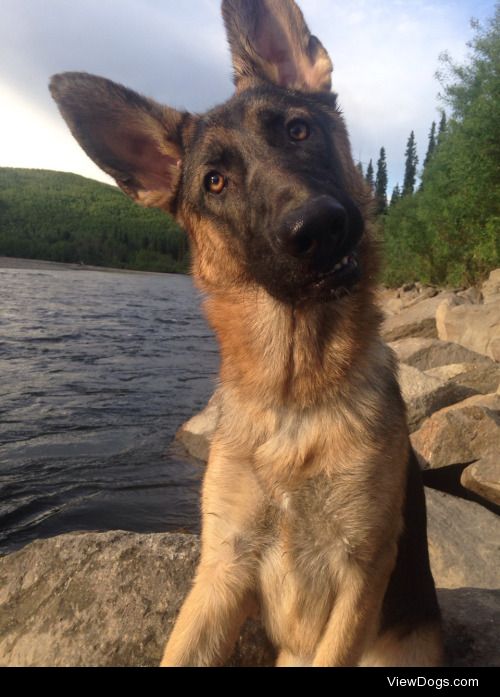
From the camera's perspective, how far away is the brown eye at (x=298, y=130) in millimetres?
3803

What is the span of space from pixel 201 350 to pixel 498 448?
48.0 ft

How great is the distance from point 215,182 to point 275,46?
1294 millimetres

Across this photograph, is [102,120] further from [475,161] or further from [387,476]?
[475,161]

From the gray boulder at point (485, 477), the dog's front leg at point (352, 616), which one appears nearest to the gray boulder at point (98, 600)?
the dog's front leg at point (352, 616)

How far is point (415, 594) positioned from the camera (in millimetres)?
3275

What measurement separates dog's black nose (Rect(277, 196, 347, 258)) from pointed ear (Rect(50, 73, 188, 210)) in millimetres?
1650

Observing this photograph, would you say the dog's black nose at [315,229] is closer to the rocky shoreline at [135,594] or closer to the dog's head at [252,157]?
the dog's head at [252,157]

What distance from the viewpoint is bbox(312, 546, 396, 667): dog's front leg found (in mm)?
2789

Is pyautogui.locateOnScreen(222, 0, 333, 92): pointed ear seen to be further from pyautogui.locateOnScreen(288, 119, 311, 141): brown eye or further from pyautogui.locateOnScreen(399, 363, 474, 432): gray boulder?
pyautogui.locateOnScreen(399, 363, 474, 432): gray boulder

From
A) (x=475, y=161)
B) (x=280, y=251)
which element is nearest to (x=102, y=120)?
(x=280, y=251)

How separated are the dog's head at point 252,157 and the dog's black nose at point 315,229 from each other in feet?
0.04

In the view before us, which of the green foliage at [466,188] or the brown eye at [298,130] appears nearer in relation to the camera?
the brown eye at [298,130]

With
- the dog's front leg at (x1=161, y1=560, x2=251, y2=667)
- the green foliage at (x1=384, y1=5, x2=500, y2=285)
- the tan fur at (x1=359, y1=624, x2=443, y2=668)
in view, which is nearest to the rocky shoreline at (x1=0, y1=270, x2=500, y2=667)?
the tan fur at (x1=359, y1=624, x2=443, y2=668)

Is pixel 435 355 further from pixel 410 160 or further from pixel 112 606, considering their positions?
pixel 410 160
